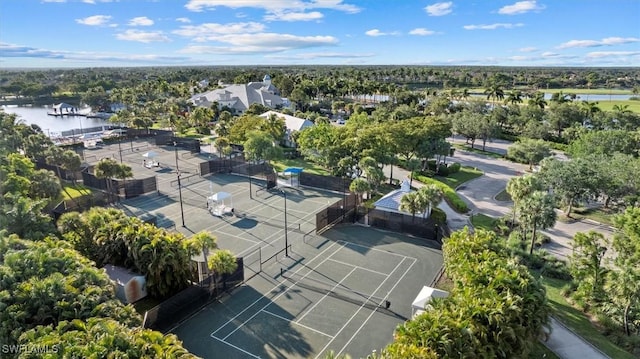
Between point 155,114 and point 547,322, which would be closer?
point 547,322

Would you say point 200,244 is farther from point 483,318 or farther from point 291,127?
point 291,127

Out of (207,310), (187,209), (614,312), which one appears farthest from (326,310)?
(187,209)

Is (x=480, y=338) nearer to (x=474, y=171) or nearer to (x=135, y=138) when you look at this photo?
(x=474, y=171)

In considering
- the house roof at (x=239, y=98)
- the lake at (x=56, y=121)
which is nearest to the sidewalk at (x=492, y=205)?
the house roof at (x=239, y=98)

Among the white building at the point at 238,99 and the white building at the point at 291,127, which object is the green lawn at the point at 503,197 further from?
the white building at the point at 238,99

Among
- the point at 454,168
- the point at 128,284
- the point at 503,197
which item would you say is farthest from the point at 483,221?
the point at 128,284

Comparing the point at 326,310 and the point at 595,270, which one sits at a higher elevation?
the point at 595,270

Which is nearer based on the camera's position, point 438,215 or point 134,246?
point 134,246
